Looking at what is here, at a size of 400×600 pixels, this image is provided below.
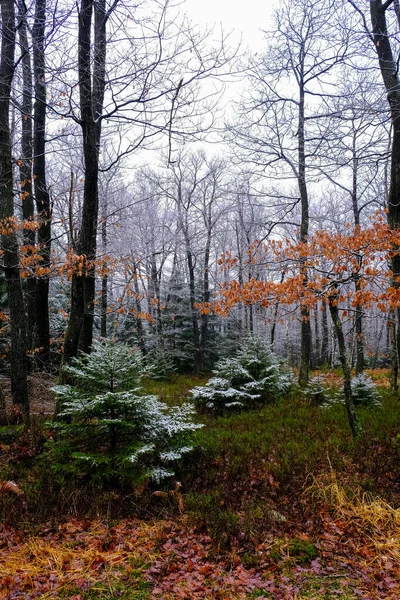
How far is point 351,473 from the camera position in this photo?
494cm

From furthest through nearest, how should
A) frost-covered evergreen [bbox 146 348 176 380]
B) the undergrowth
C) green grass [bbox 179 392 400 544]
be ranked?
frost-covered evergreen [bbox 146 348 176 380] < green grass [bbox 179 392 400 544] < the undergrowth

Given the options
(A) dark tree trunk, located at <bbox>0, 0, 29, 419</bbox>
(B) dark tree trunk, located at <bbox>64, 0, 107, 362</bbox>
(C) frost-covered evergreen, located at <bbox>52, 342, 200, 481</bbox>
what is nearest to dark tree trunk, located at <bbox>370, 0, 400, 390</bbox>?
(C) frost-covered evergreen, located at <bbox>52, 342, 200, 481</bbox>

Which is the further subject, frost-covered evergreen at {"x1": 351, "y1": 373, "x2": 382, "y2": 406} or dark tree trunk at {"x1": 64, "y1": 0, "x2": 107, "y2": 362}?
frost-covered evergreen at {"x1": 351, "y1": 373, "x2": 382, "y2": 406}

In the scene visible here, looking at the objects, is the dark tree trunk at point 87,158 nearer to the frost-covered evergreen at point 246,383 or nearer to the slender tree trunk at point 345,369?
the frost-covered evergreen at point 246,383

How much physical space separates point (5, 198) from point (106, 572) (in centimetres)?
622

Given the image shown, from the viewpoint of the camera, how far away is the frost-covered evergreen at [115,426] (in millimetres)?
4484

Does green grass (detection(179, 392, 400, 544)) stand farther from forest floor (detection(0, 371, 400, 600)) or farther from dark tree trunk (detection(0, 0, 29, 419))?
dark tree trunk (detection(0, 0, 29, 419))

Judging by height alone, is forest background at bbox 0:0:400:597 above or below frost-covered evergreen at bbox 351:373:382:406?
above

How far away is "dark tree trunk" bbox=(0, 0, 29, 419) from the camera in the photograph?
662 centimetres

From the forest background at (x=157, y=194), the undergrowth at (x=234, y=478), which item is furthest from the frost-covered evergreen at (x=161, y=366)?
the undergrowth at (x=234, y=478)

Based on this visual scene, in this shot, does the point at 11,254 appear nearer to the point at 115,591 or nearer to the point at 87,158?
the point at 87,158

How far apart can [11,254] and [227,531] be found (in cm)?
576

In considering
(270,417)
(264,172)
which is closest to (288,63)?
(264,172)

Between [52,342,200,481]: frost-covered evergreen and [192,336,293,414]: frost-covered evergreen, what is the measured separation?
134 inches
